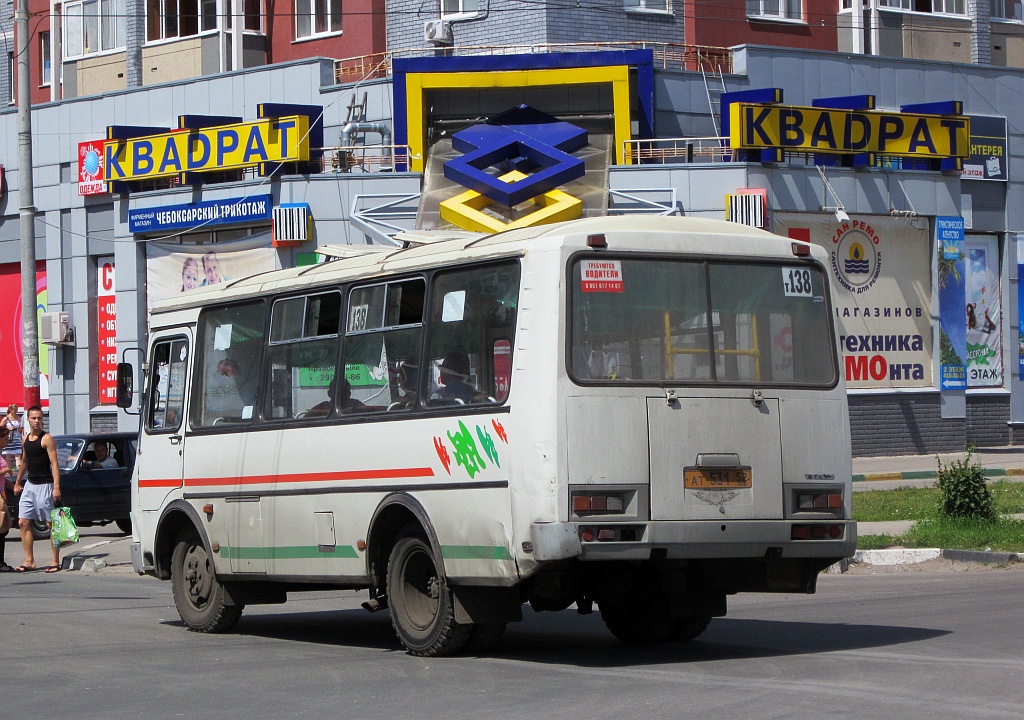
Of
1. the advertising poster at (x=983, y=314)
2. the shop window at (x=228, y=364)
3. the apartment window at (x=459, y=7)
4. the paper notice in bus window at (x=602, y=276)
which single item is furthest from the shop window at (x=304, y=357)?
the advertising poster at (x=983, y=314)

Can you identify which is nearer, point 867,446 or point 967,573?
point 967,573

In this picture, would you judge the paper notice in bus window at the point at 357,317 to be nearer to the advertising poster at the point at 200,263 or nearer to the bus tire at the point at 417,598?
the bus tire at the point at 417,598

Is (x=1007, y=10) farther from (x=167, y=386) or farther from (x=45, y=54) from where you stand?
(x=167, y=386)

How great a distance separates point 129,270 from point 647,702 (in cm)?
2712

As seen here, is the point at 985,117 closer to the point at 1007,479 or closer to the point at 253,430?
the point at 1007,479

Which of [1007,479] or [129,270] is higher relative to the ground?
[129,270]

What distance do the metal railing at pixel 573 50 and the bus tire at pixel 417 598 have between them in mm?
21904

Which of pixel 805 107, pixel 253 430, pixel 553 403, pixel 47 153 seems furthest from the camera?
pixel 47 153

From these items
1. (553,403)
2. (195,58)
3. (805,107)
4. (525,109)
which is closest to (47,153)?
(195,58)

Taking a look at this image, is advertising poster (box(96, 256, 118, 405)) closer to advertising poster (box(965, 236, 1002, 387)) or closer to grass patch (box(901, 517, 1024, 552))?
advertising poster (box(965, 236, 1002, 387))

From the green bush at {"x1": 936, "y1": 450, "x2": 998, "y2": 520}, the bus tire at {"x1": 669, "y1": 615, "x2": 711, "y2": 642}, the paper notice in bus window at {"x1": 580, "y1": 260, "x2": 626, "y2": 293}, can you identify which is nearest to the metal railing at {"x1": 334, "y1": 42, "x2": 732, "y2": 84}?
the green bush at {"x1": 936, "y1": 450, "x2": 998, "y2": 520}

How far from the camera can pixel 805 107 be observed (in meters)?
29.4

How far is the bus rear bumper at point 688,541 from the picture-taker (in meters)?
8.98

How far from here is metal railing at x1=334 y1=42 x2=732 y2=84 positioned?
103 feet
